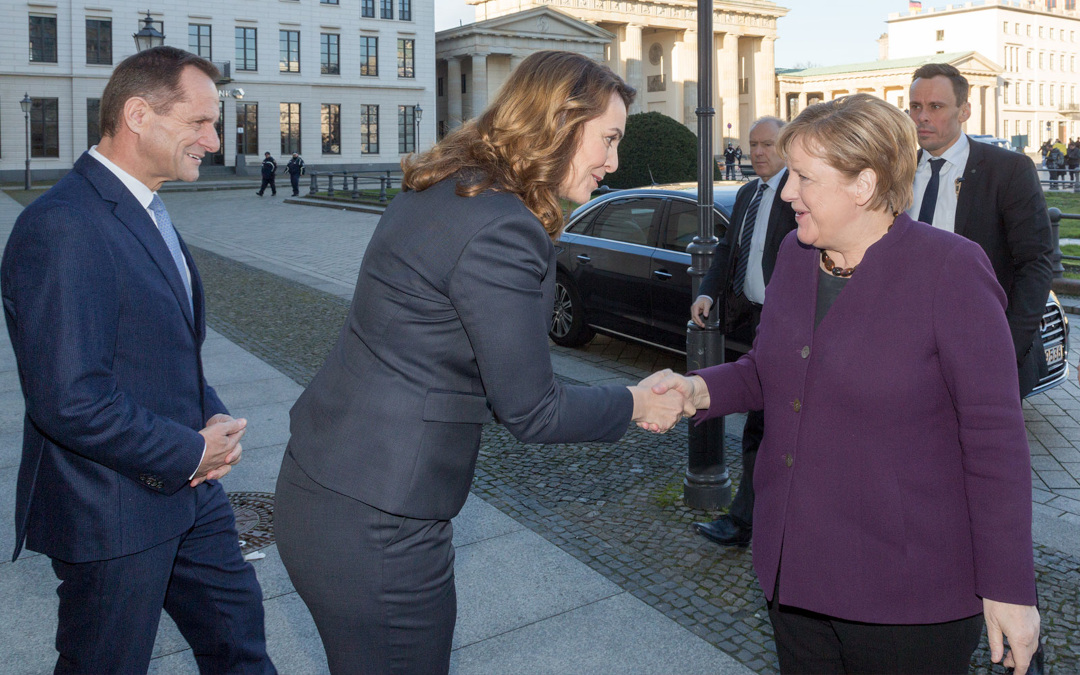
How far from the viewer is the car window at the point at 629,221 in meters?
8.45

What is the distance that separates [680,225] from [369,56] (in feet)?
178

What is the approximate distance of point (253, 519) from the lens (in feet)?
16.0

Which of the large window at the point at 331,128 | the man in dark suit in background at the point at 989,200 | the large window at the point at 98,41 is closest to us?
the man in dark suit in background at the point at 989,200

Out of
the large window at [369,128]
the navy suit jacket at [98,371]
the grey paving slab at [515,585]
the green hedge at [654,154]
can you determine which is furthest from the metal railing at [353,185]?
the navy suit jacket at [98,371]

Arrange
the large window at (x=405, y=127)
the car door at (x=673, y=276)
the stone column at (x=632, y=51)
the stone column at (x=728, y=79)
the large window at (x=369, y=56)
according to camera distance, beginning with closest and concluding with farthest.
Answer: the car door at (x=673, y=276), the large window at (x=369, y=56), the large window at (x=405, y=127), the stone column at (x=632, y=51), the stone column at (x=728, y=79)

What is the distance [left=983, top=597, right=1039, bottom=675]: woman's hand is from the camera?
194cm

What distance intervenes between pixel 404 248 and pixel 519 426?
40cm

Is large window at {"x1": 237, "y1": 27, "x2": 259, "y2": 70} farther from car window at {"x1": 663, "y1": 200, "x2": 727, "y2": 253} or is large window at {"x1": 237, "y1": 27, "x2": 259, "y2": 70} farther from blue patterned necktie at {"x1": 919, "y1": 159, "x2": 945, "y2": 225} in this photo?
blue patterned necktie at {"x1": 919, "y1": 159, "x2": 945, "y2": 225}

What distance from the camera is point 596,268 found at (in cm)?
885

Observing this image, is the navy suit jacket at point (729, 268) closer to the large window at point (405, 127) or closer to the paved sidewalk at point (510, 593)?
the paved sidewalk at point (510, 593)

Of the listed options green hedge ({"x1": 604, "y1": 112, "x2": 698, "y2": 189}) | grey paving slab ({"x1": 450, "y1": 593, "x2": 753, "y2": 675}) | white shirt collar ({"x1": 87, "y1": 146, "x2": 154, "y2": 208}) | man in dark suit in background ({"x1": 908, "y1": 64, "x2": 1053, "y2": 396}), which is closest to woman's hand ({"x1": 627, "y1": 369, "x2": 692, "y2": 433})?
white shirt collar ({"x1": 87, "y1": 146, "x2": 154, "y2": 208})

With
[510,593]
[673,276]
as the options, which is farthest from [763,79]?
[510,593]

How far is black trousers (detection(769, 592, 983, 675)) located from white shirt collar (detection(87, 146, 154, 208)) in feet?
5.68

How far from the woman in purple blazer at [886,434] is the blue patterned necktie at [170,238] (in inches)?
56.9
